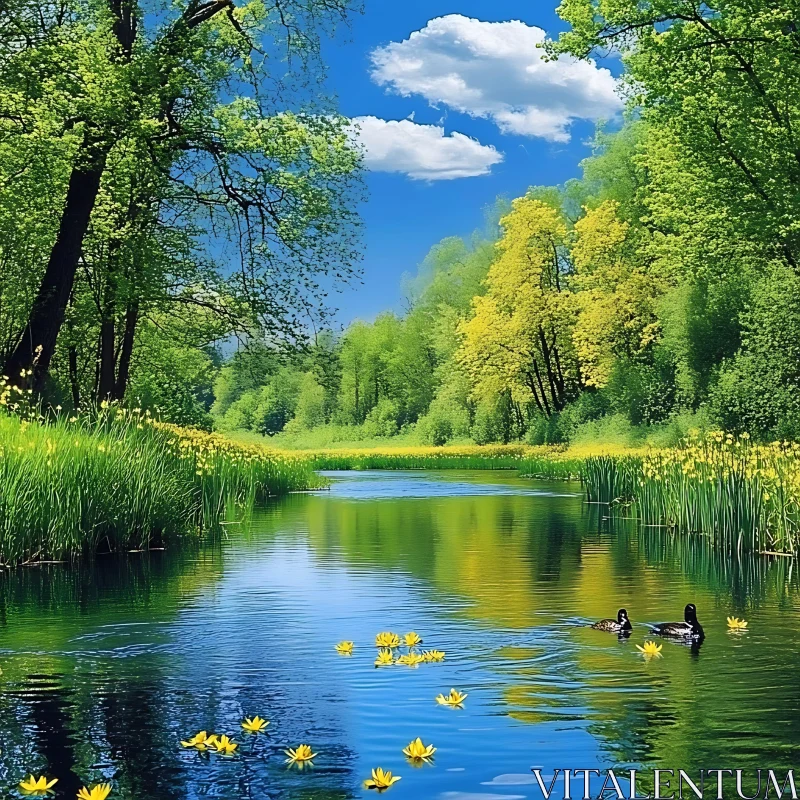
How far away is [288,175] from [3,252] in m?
7.33

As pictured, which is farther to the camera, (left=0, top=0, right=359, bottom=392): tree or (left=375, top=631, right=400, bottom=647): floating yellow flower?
(left=0, top=0, right=359, bottom=392): tree

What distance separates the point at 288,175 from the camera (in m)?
24.0

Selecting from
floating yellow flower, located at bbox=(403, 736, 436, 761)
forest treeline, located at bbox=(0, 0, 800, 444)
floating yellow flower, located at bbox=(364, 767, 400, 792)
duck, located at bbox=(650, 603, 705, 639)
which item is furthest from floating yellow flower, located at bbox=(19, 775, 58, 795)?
forest treeline, located at bbox=(0, 0, 800, 444)

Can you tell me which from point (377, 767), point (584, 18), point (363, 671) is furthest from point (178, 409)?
point (377, 767)

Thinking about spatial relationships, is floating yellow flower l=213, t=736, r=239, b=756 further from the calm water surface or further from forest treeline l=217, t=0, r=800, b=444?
forest treeline l=217, t=0, r=800, b=444

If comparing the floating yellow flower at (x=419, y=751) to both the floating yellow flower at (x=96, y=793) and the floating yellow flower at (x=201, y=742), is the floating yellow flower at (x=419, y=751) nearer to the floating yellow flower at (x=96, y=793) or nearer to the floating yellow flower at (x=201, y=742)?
the floating yellow flower at (x=201, y=742)

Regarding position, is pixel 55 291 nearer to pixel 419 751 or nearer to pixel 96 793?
pixel 419 751

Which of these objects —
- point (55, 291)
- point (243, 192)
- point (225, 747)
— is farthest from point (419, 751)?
point (243, 192)

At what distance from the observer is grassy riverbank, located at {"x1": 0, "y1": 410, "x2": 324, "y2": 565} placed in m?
13.3

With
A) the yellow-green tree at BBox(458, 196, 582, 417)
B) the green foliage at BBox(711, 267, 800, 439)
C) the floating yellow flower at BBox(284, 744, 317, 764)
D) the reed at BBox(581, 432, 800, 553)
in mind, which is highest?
the yellow-green tree at BBox(458, 196, 582, 417)

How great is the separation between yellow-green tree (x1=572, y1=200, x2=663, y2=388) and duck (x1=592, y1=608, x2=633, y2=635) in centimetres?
4421

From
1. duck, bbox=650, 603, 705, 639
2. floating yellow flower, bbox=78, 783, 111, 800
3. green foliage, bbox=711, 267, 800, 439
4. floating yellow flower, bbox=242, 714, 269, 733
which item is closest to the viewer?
floating yellow flower, bbox=78, 783, 111, 800

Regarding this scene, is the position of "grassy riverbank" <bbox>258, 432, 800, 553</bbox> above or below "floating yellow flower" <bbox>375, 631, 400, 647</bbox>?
above

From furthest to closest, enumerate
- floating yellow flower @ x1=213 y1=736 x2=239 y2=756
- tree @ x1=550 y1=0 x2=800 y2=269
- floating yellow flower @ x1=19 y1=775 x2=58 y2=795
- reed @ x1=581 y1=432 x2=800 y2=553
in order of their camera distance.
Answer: tree @ x1=550 y1=0 x2=800 y2=269
reed @ x1=581 y1=432 x2=800 y2=553
floating yellow flower @ x1=213 y1=736 x2=239 y2=756
floating yellow flower @ x1=19 y1=775 x2=58 y2=795
